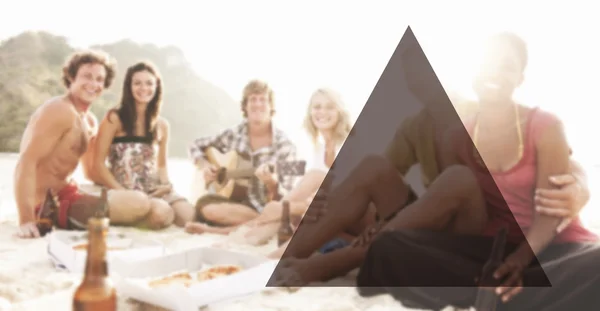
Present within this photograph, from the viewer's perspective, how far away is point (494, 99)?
4.74 ft

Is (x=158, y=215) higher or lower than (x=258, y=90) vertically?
lower

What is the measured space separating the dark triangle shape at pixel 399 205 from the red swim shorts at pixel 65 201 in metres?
1.12

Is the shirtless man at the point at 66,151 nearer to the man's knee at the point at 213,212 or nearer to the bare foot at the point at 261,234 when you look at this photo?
the man's knee at the point at 213,212

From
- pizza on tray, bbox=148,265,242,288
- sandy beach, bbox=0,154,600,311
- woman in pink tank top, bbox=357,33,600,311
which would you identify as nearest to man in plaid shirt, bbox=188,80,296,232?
sandy beach, bbox=0,154,600,311

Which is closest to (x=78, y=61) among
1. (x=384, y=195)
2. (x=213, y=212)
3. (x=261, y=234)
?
(x=213, y=212)

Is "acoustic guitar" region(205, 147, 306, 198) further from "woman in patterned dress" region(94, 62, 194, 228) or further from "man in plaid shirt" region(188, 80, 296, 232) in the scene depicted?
"woman in patterned dress" region(94, 62, 194, 228)

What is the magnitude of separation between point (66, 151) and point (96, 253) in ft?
5.46

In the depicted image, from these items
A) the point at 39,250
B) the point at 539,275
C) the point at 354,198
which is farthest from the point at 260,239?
the point at 539,275

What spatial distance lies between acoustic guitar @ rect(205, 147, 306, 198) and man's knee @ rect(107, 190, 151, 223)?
31 cm

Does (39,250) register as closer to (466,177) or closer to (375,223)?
(375,223)

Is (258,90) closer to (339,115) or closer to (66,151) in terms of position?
(339,115)

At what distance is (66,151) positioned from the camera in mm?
2301

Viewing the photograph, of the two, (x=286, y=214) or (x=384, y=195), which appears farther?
(x=286, y=214)

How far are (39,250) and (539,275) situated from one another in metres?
1.63
